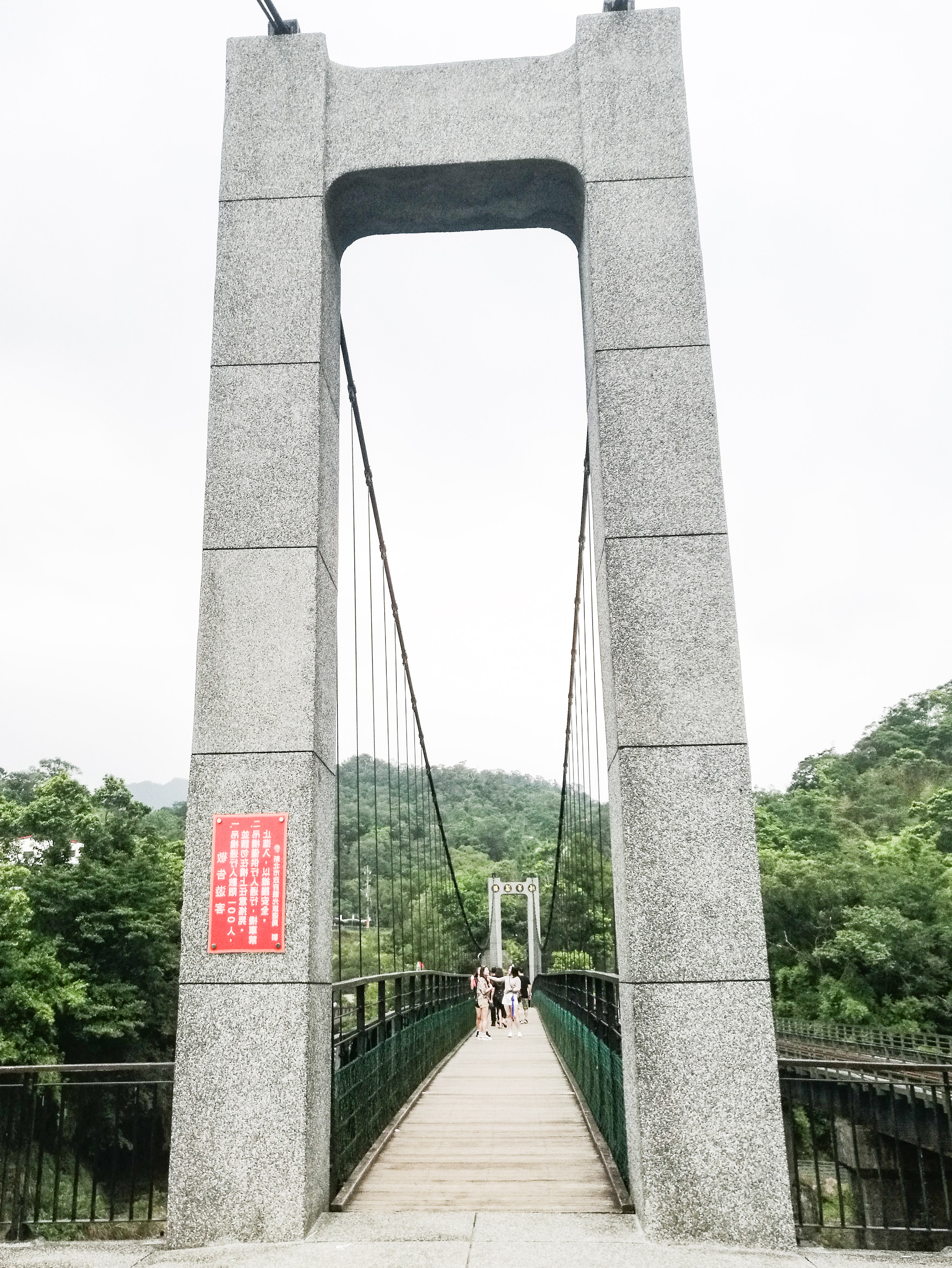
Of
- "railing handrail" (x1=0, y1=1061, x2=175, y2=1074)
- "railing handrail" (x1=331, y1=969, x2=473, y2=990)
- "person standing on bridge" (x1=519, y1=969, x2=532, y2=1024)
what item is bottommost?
"person standing on bridge" (x1=519, y1=969, x2=532, y2=1024)

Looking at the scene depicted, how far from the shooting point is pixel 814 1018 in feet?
90.3

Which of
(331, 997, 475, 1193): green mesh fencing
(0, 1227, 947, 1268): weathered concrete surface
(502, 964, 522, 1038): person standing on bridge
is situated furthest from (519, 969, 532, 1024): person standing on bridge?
(0, 1227, 947, 1268): weathered concrete surface

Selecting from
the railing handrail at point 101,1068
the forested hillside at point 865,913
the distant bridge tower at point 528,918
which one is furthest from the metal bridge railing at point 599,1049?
the distant bridge tower at point 528,918

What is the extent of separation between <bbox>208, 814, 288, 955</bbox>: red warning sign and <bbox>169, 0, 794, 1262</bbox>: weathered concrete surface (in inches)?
1.9

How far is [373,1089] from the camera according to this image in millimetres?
5379

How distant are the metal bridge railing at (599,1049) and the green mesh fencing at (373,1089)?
1.24 m

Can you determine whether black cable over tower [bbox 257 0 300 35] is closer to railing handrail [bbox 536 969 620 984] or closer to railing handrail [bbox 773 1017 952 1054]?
railing handrail [bbox 536 969 620 984]

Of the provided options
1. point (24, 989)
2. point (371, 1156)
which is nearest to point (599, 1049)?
point (371, 1156)

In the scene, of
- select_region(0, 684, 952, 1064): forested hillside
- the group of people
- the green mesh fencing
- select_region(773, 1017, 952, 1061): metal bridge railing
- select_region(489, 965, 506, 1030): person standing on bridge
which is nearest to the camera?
the green mesh fencing

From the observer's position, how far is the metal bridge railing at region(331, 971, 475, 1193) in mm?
4422

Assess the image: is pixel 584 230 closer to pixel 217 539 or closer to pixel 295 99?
pixel 295 99

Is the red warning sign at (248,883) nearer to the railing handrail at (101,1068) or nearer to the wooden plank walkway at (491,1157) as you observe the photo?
the railing handrail at (101,1068)

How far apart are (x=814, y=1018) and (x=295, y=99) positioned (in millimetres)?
28507

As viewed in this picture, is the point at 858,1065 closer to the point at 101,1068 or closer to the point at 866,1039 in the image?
the point at 101,1068
